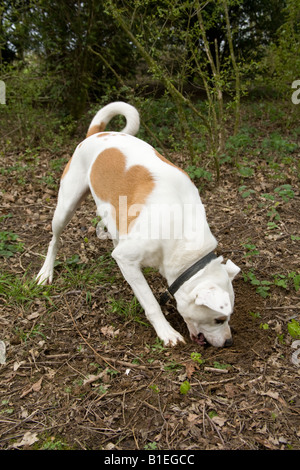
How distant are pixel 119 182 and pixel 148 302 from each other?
1.05m

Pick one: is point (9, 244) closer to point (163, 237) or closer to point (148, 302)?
point (148, 302)

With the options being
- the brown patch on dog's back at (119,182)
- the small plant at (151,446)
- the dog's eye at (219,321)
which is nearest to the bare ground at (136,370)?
the small plant at (151,446)

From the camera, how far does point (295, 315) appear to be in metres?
3.34

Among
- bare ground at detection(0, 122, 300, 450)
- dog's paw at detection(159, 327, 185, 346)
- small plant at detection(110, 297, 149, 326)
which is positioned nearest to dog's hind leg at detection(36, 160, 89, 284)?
bare ground at detection(0, 122, 300, 450)

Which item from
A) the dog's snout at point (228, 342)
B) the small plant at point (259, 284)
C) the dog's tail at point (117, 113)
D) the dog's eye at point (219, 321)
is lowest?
the dog's snout at point (228, 342)

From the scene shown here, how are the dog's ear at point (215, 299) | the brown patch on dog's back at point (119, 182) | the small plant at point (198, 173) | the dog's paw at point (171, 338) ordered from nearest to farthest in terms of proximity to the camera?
1. the dog's ear at point (215, 299)
2. the dog's paw at point (171, 338)
3. the brown patch on dog's back at point (119, 182)
4. the small plant at point (198, 173)

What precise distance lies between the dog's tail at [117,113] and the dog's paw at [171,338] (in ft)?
7.30

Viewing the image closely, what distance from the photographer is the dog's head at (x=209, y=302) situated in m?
2.67

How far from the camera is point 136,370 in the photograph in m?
2.88

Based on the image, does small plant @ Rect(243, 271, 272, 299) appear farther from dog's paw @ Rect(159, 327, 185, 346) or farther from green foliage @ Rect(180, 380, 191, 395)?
green foliage @ Rect(180, 380, 191, 395)

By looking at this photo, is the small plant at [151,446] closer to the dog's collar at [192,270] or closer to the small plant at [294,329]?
the dog's collar at [192,270]

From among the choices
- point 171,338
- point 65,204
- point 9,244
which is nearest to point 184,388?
point 171,338

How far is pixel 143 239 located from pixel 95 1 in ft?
18.3
